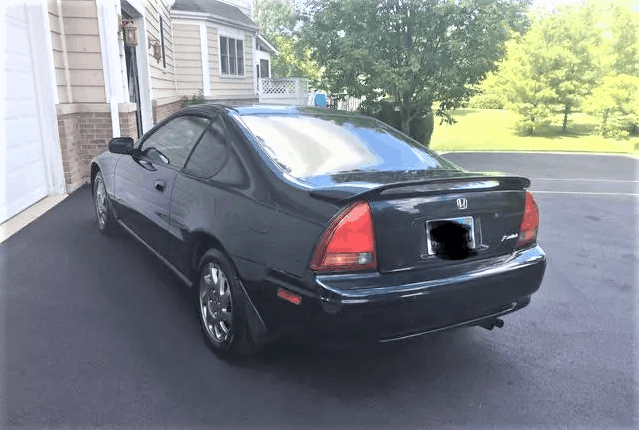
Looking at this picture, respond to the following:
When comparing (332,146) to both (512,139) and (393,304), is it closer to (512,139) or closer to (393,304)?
(393,304)

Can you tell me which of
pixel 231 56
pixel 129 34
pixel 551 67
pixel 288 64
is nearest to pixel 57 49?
pixel 129 34

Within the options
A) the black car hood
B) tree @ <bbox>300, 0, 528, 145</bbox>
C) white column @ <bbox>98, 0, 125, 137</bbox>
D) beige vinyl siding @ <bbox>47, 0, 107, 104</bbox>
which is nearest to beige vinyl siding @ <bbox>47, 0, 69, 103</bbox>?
beige vinyl siding @ <bbox>47, 0, 107, 104</bbox>

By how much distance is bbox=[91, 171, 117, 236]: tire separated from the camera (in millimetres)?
5191

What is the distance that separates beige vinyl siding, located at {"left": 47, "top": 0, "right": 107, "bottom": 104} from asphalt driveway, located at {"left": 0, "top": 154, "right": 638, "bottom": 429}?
4.26 metres

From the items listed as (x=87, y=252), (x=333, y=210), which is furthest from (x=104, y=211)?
(x=333, y=210)

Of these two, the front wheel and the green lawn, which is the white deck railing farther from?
the front wheel

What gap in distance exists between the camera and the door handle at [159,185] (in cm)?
373

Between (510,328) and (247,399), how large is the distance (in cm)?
204

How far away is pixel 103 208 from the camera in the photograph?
537 centimetres

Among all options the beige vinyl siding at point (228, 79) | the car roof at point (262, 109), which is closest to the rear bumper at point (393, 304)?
the car roof at point (262, 109)

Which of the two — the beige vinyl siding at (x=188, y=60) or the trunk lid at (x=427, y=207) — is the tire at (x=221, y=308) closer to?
the trunk lid at (x=427, y=207)

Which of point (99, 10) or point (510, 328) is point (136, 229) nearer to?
point (510, 328)

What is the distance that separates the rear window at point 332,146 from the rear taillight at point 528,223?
0.65 m

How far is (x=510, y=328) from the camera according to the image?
3.61m
